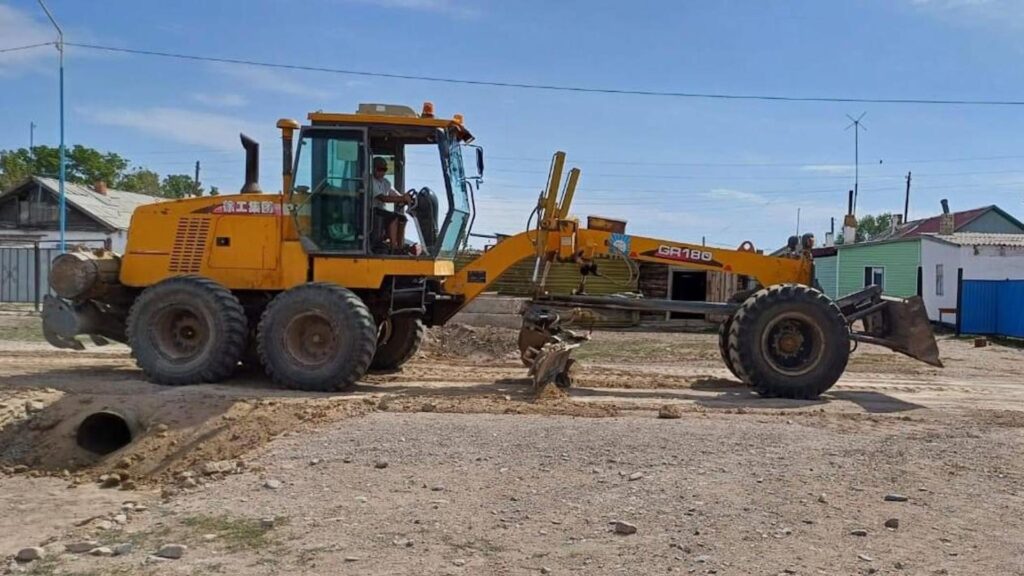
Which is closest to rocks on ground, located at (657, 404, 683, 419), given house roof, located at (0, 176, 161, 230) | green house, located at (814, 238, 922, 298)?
green house, located at (814, 238, 922, 298)

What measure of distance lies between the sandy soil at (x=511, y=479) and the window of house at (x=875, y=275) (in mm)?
21783

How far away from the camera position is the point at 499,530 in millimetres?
5652

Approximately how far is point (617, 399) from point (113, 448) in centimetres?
540

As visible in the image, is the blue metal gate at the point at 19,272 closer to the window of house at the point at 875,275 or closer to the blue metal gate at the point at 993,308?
the blue metal gate at the point at 993,308

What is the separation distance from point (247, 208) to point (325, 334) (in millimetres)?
1912

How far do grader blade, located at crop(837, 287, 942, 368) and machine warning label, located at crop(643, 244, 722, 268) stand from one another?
172 centimetres

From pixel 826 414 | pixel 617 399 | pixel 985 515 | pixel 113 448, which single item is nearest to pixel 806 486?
pixel 985 515

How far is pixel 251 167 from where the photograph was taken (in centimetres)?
1174

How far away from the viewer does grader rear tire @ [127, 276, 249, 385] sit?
34.7 feet

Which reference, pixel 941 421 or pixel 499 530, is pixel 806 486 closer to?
pixel 499 530

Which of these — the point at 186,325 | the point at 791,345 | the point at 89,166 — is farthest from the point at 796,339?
the point at 89,166

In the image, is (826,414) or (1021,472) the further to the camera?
(826,414)

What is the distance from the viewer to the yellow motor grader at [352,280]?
10.5 meters

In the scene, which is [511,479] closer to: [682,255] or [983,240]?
[682,255]
